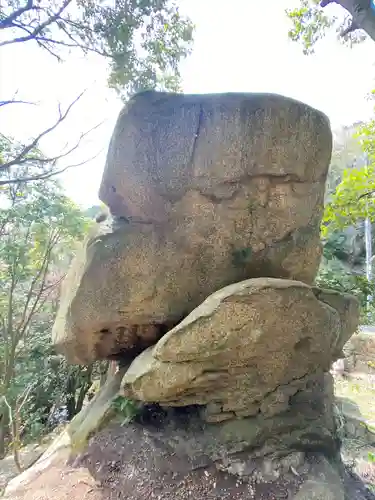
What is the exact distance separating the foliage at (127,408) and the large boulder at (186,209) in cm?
46

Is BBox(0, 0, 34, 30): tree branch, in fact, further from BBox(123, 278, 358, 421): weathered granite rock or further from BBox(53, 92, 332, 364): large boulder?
BBox(123, 278, 358, 421): weathered granite rock

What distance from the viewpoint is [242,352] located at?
2869 millimetres

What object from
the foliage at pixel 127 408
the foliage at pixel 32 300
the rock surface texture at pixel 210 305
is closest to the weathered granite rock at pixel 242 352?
the rock surface texture at pixel 210 305

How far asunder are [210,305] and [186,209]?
39.5 inches

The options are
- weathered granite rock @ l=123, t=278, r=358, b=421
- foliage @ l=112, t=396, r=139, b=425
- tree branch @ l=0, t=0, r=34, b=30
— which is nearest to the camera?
weathered granite rock @ l=123, t=278, r=358, b=421

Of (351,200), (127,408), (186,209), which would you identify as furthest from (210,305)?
(351,200)

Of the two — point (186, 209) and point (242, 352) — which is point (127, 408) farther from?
point (186, 209)

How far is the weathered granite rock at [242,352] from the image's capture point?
276 centimetres

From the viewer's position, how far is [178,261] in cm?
333

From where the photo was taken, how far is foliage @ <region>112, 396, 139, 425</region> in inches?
131

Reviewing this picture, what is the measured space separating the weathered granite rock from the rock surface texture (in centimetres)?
1

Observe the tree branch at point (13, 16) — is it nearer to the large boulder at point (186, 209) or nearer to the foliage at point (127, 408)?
the large boulder at point (186, 209)

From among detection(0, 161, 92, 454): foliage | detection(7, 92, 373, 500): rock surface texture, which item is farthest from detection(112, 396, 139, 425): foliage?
detection(0, 161, 92, 454): foliage

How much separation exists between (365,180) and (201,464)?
4.74m
